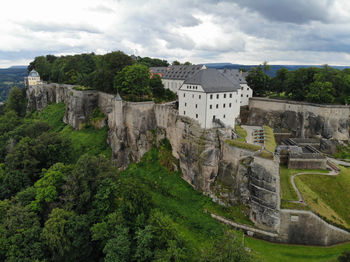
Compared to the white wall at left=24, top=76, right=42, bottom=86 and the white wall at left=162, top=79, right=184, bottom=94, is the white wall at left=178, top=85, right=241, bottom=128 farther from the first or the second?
the white wall at left=24, top=76, right=42, bottom=86

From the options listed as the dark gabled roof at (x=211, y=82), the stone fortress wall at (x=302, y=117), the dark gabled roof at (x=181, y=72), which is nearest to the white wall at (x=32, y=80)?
the dark gabled roof at (x=181, y=72)

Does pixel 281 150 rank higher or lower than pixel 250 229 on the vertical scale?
higher

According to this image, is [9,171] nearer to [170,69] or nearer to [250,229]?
[250,229]

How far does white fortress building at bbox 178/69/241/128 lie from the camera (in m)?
37.9

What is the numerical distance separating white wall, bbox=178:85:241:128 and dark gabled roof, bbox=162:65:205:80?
2167cm

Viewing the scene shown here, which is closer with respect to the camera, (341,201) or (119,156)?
(341,201)

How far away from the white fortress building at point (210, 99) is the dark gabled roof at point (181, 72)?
70.1 feet

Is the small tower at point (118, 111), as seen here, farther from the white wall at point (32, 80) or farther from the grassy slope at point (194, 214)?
the white wall at point (32, 80)

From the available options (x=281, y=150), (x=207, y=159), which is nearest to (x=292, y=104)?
(x=281, y=150)

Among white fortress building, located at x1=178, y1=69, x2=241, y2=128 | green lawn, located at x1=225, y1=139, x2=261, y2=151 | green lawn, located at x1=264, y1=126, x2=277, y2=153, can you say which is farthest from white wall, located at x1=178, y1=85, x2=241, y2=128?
green lawn, located at x1=264, y1=126, x2=277, y2=153

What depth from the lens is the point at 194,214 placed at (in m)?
34.4

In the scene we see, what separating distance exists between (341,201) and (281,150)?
10.6m

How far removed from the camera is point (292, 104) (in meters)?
51.3

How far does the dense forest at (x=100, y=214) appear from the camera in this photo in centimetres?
2480
